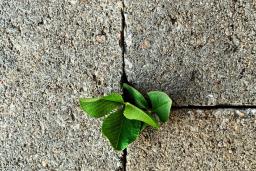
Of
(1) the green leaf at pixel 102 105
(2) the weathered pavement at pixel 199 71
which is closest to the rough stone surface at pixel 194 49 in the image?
(2) the weathered pavement at pixel 199 71

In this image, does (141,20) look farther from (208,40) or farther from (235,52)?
(235,52)

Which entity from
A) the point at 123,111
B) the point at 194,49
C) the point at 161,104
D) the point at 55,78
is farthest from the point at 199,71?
the point at 55,78

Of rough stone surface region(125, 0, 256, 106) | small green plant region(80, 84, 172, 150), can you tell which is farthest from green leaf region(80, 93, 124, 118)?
rough stone surface region(125, 0, 256, 106)

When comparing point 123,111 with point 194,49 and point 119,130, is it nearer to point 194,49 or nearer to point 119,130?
point 119,130

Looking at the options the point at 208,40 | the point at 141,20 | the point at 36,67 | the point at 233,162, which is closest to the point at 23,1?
the point at 36,67

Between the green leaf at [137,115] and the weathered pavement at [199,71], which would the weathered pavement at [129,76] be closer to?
the weathered pavement at [199,71]

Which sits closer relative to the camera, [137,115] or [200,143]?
[137,115]

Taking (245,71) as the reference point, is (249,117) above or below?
below
